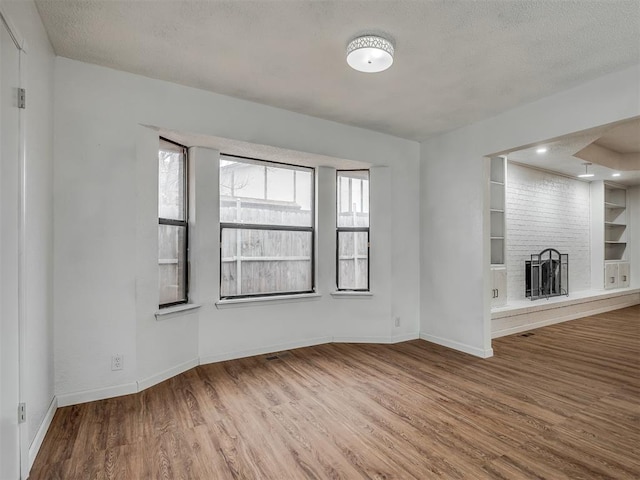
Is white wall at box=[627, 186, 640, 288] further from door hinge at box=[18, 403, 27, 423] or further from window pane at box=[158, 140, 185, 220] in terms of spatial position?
door hinge at box=[18, 403, 27, 423]

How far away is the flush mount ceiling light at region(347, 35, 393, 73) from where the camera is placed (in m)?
2.36

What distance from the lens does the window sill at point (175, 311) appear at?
123 inches

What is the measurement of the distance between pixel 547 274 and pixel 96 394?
22.1 ft

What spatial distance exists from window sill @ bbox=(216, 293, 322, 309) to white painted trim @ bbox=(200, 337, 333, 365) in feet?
1.68

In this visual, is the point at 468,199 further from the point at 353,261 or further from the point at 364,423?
the point at 364,423

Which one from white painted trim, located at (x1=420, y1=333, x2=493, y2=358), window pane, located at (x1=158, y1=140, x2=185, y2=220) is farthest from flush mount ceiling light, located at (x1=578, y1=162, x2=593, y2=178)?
window pane, located at (x1=158, y1=140, x2=185, y2=220)

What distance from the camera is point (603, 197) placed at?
279 inches

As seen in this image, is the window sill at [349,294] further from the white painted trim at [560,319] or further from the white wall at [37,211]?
the white wall at [37,211]

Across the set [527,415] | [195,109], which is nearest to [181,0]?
[195,109]

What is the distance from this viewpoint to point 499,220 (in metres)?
5.30

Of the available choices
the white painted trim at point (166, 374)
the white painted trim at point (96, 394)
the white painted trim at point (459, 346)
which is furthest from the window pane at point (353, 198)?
the white painted trim at point (96, 394)

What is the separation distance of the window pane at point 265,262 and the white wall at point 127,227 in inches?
8.8

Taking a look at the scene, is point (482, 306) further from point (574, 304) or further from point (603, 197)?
point (603, 197)

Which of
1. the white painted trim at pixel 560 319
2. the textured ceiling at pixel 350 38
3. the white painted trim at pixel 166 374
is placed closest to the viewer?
the textured ceiling at pixel 350 38
